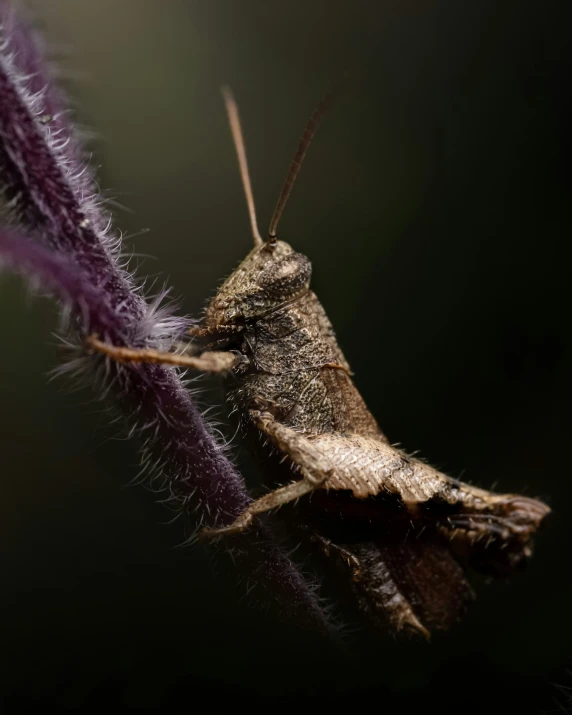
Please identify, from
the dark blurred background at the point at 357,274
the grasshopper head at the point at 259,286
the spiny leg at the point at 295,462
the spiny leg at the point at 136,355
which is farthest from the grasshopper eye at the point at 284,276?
the spiny leg at the point at 136,355

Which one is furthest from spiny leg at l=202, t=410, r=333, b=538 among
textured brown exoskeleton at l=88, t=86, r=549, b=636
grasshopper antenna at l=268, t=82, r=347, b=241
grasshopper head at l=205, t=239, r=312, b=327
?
grasshopper antenna at l=268, t=82, r=347, b=241

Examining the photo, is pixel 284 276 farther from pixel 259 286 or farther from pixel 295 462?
pixel 295 462

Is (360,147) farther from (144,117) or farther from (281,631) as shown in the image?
(281,631)

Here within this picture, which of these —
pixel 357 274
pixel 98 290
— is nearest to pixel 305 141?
pixel 98 290

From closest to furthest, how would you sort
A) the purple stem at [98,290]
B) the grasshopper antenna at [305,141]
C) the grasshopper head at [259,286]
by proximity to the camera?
1. the purple stem at [98,290]
2. the grasshopper antenna at [305,141]
3. the grasshopper head at [259,286]

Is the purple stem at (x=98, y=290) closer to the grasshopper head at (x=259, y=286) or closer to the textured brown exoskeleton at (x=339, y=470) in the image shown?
the textured brown exoskeleton at (x=339, y=470)

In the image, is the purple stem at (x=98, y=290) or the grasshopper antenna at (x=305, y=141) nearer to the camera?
the purple stem at (x=98, y=290)

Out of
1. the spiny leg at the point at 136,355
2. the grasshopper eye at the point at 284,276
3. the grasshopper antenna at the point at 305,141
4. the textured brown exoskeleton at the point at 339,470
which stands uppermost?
the grasshopper antenna at the point at 305,141
